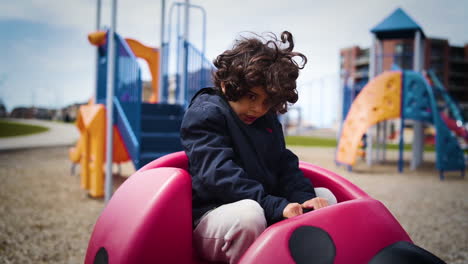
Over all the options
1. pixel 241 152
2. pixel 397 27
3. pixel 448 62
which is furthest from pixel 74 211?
pixel 448 62

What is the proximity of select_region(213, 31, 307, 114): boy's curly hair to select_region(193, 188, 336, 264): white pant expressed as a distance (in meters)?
0.36

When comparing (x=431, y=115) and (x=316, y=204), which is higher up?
(x=431, y=115)

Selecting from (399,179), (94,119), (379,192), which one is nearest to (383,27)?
(399,179)

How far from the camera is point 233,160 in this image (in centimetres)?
113

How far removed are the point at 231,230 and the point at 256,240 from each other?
10 cm

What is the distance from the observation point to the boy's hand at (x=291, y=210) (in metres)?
0.96

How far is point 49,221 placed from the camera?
2531 millimetres

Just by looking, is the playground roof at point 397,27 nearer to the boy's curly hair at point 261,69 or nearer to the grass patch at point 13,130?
the boy's curly hair at point 261,69

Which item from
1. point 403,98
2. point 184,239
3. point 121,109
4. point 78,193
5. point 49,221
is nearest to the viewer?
point 184,239

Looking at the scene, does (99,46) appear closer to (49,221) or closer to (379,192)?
(49,221)

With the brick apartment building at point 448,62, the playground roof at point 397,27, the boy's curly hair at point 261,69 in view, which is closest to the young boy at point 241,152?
the boy's curly hair at point 261,69

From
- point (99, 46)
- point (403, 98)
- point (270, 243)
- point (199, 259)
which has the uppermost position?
point (99, 46)

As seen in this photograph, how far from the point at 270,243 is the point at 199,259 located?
1.12 feet

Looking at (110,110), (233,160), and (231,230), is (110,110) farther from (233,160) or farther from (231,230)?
(231,230)
